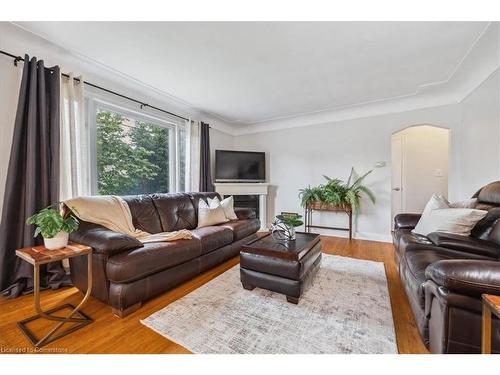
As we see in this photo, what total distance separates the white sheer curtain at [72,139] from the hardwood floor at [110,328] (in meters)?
1.02

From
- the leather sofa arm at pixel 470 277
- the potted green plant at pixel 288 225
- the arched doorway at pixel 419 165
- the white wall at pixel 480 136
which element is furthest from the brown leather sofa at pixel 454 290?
the arched doorway at pixel 419 165

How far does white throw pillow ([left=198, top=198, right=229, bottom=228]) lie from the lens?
3053 mm

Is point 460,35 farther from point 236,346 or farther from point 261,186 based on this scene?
point 261,186

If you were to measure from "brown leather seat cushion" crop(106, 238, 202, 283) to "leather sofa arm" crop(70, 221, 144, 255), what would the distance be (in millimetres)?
50

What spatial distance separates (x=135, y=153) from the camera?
325 cm

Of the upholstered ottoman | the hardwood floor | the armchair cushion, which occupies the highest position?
the armchair cushion

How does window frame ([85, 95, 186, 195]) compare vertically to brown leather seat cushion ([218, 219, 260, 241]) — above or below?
above

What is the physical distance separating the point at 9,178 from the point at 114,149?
3.70 feet

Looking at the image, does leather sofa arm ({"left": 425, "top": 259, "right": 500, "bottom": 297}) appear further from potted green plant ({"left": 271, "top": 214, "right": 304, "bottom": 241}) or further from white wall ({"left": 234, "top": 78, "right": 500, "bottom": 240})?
white wall ({"left": 234, "top": 78, "right": 500, "bottom": 240})

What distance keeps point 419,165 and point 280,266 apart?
166 inches

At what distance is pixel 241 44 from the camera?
2.11 metres

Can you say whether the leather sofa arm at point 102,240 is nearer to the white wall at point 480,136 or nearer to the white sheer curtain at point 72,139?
the white sheer curtain at point 72,139

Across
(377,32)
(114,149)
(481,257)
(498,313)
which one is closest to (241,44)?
(377,32)

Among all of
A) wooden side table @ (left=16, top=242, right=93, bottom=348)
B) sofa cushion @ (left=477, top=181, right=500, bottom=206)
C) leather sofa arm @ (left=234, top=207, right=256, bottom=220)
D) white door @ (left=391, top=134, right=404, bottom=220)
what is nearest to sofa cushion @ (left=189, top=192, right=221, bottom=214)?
leather sofa arm @ (left=234, top=207, right=256, bottom=220)
